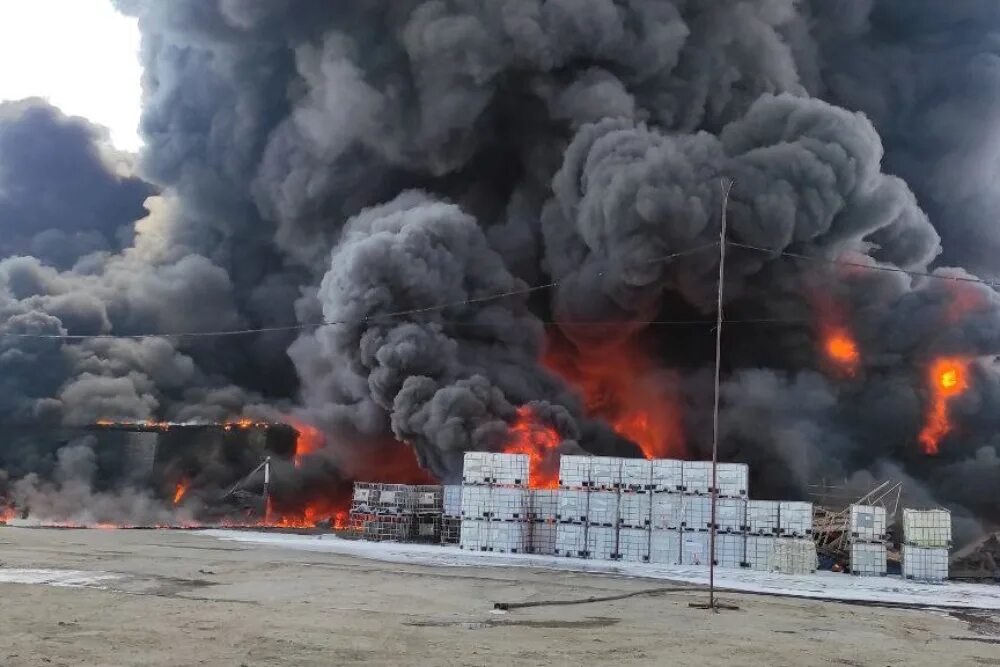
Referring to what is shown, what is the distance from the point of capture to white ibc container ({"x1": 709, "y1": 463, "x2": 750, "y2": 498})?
923 inches

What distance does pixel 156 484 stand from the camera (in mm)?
38188

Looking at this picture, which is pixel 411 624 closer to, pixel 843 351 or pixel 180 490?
pixel 180 490

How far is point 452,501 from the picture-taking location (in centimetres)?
2814

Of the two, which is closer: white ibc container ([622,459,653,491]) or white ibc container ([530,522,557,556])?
white ibc container ([622,459,653,491])

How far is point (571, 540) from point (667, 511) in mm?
2840

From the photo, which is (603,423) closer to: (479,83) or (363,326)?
(363,326)

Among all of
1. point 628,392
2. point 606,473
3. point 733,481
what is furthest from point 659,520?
point 628,392

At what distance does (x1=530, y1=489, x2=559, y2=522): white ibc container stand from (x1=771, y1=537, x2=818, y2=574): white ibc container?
6351mm

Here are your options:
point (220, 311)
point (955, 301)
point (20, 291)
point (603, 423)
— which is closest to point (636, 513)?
point (603, 423)

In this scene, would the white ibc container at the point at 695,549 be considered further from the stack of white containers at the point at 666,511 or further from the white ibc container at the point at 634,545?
the white ibc container at the point at 634,545

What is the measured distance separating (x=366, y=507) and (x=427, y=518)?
82.1 inches

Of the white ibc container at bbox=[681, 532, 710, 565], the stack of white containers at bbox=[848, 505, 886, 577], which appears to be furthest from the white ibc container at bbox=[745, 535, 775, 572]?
the stack of white containers at bbox=[848, 505, 886, 577]

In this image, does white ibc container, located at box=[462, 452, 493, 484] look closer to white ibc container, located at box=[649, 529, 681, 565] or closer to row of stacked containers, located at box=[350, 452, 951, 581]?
row of stacked containers, located at box=[350, 452, 951, 581]

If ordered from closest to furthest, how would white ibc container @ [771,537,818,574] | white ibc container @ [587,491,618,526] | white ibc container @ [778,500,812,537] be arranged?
white ibc container @ [771,537,818,574] < white ibc container @ [778,500,812,537] < white ibc container @ [587,491,618,526]
